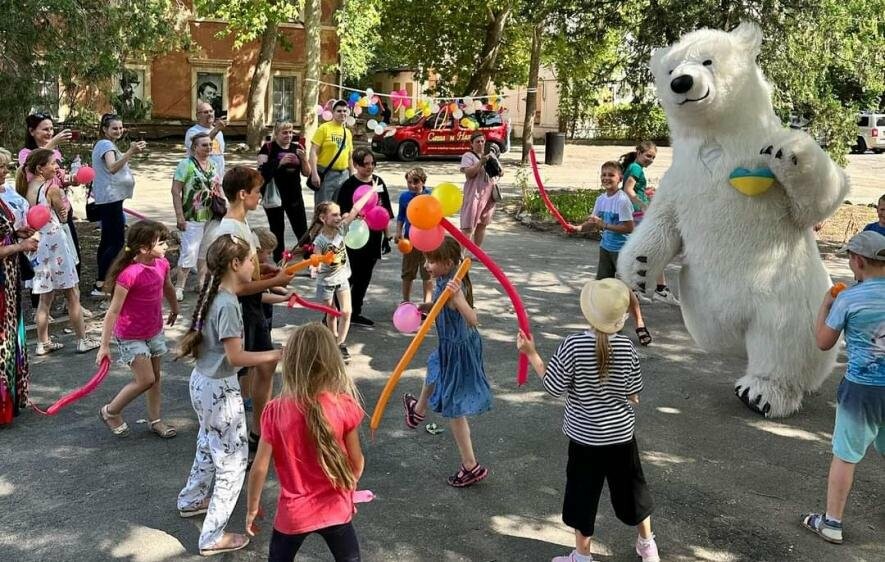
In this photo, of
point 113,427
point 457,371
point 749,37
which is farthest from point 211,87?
point 457,371

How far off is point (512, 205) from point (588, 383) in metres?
11.2

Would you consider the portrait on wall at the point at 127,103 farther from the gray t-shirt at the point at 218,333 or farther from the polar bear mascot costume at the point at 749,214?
the polar bear mascot costume at the point at 749,214

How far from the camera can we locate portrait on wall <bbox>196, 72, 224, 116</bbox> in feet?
91.5

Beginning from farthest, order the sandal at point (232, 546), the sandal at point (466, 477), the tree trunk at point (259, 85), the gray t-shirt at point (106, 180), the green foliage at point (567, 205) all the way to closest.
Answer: the tree trunk at point (259, 85) → the green foliage at point (567, 205) → the gray t-shirt at point (106, 180) → the sandal at point (466, 477) → the sandal at point (232, 546)

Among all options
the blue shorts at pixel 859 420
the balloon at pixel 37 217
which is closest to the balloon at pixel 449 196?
the blue shorts at pixel 859 420

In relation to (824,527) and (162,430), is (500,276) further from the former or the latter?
(162,430)

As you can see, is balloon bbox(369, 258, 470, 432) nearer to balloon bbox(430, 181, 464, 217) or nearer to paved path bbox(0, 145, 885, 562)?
balloon bbox(430, 181, 464, 217)

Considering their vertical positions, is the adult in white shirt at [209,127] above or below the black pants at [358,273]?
above

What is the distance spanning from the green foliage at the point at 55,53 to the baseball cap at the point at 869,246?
775 cm

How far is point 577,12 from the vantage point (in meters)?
13.0

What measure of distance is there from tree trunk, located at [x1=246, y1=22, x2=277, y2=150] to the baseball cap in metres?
19.5

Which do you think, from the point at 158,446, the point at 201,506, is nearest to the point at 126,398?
the point at 158,446

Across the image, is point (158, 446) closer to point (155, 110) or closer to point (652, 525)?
point (652, 525)

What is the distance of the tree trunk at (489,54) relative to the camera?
22798 mm
